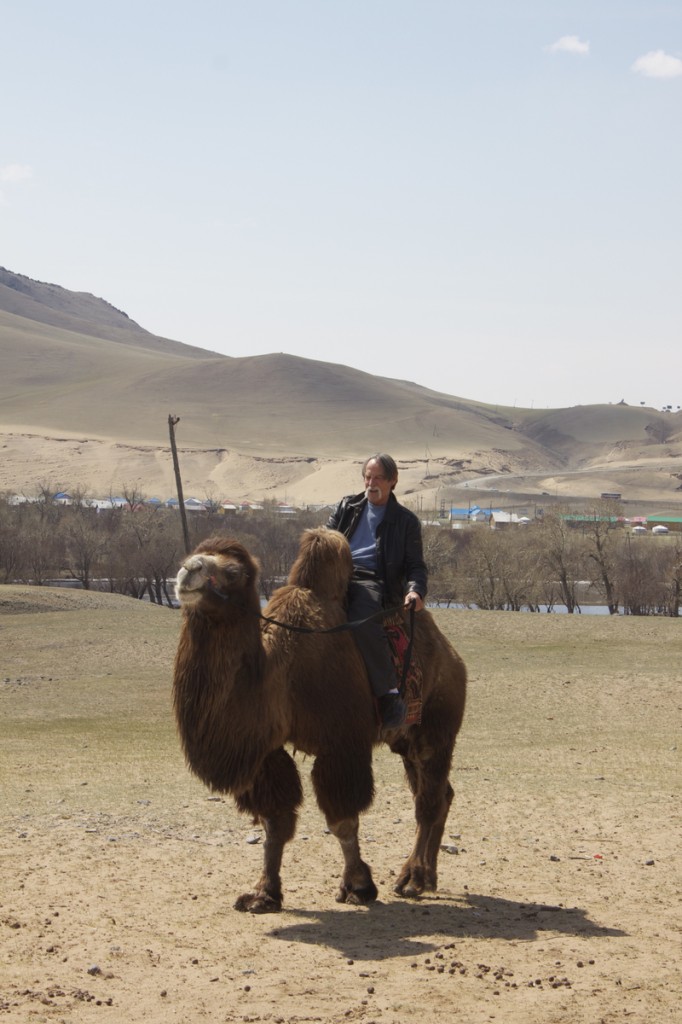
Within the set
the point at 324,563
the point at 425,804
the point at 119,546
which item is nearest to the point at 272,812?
the point at 425,804

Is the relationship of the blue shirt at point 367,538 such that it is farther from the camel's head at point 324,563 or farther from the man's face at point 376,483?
the camel's head at point 324,563

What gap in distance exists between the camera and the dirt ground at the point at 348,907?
6.06m

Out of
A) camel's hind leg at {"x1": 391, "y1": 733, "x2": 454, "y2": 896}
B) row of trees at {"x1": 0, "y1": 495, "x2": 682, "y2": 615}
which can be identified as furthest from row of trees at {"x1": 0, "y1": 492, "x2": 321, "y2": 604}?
camel's hind leg at {"x1": 391, "y1": 733, "x2": 454, "y2": 896}

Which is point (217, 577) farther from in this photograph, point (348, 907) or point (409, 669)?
point (348, 907)

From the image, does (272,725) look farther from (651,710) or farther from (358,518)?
(651,710)

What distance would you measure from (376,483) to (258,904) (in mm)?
2802

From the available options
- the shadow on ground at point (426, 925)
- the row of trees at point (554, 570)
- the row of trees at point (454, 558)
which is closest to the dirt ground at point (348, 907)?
the shadow on ground at point (426, 925)

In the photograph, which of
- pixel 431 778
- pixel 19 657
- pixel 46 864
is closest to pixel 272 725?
pixel 431 778

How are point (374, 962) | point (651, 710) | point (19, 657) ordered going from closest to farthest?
point (374, 962)
point (651, 710)
point (19, 657)

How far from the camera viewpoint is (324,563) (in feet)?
26.2

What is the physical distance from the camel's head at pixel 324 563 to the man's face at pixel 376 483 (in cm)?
45

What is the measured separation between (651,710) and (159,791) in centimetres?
1161

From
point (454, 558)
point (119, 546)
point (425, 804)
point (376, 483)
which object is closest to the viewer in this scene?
point (376, 483)

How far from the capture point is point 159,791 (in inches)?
472
